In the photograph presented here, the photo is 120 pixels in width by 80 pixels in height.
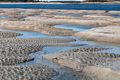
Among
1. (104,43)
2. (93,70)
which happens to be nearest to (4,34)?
(104,43)

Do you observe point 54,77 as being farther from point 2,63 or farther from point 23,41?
point 23,41

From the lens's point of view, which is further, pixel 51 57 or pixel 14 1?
pixel 14 1

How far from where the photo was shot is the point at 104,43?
1820 centimetres

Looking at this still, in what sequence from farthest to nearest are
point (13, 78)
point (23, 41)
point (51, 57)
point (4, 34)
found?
1. point (4, 34)
2. point (23, 41)
3. point (51, 57)
4. point (13, 78)

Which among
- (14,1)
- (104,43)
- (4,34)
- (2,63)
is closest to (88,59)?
(2,63)

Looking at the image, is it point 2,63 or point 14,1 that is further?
point 14,1

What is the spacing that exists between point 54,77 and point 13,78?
54.3 inches

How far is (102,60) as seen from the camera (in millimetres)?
12914

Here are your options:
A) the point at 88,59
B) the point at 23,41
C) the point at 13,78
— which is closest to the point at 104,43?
the point at 23,41

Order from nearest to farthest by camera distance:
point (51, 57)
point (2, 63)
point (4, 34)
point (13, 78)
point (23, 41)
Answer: point (13, 78) < point (2, 63) < point (51, 57) < point (23, 41) < point (4, 34)

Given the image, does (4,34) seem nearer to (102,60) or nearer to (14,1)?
(102,60)

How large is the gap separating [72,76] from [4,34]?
10463mm

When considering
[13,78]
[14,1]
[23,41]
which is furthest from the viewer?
[14,1]

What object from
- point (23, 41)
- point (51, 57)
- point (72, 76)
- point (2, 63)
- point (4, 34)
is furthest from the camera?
point (4, 34)
